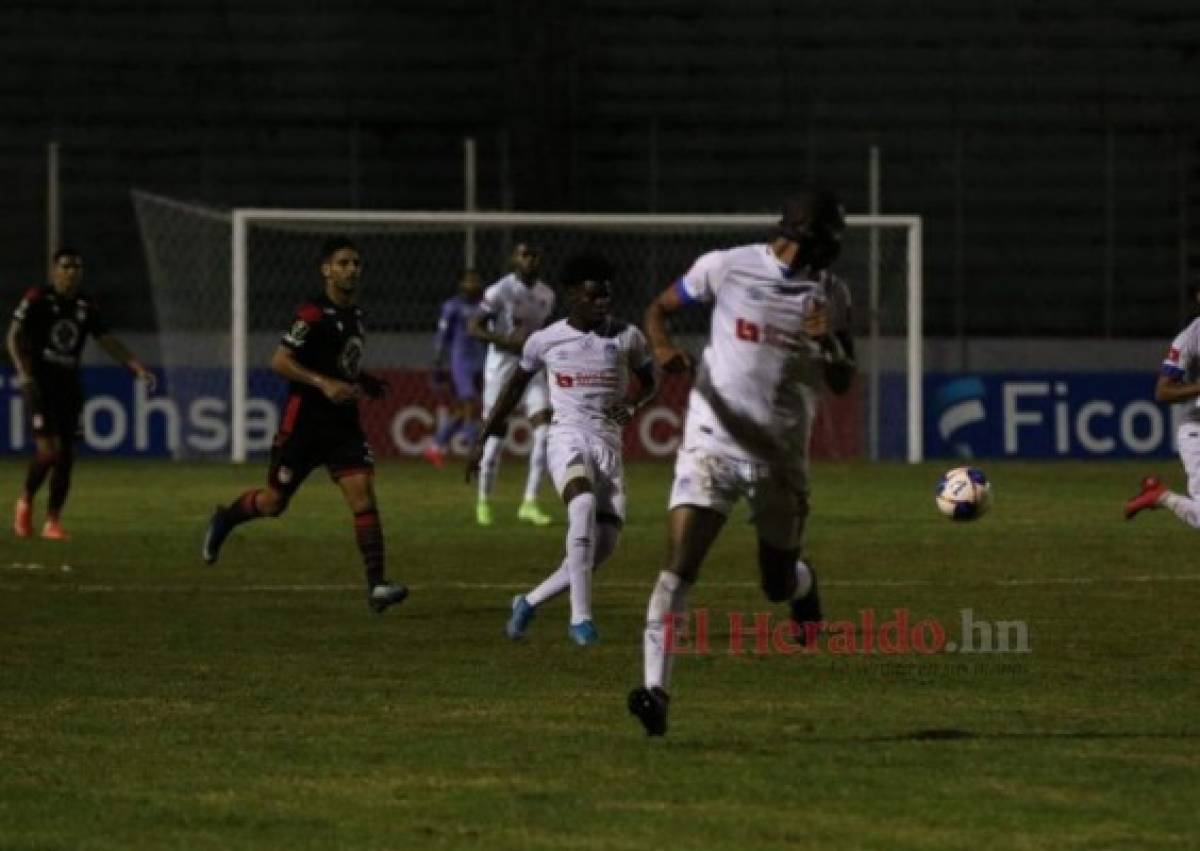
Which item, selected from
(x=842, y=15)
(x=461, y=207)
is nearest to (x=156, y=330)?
(x=461, y=207)

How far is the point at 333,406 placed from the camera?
653 inches

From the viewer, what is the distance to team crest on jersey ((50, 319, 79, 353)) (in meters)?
21.9

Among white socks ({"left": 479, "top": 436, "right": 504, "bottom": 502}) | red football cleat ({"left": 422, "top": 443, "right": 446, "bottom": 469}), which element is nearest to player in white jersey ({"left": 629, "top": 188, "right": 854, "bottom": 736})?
white socks ({"left": 479, "top": 436, "right": 504, "bottom": 502})

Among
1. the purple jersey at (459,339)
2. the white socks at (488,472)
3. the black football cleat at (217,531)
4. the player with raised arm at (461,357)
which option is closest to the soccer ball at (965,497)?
the black football cleat at (217,531)

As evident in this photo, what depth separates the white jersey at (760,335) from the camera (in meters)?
10.8

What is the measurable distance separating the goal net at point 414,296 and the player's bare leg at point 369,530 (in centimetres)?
1650

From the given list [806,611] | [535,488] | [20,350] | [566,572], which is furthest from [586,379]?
[535,488]

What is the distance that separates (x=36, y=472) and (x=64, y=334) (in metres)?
1.15

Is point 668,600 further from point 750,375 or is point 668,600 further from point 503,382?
point 503,382

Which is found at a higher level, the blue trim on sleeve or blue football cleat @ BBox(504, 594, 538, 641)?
the blue trim on sleeve

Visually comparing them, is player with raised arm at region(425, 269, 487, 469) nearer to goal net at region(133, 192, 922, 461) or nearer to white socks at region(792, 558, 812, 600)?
goal net at region(133, 192, 922, 461)

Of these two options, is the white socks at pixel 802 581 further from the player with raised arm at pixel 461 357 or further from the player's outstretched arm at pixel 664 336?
the player with raised arm at pixel 461 357

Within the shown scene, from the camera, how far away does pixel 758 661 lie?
1367cm

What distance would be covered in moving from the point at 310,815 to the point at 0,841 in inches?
38.6
